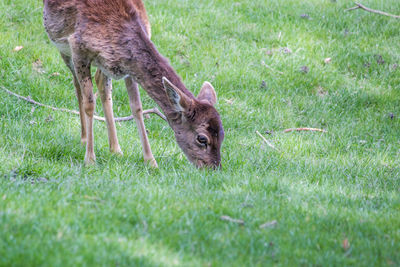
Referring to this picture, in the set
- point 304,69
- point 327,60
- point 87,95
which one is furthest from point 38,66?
point 327,60

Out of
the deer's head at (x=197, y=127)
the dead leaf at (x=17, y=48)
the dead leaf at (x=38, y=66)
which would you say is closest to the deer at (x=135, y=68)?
the deer's head at (x=197, y=127)

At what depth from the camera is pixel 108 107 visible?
7.13 m

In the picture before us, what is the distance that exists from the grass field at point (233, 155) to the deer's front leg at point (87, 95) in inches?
9.0

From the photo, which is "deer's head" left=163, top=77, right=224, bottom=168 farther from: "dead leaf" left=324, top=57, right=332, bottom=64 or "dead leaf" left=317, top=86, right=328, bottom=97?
"dead leaf" left=324, top=57, right=332, bottom=64

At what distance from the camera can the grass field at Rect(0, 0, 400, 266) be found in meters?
4.00

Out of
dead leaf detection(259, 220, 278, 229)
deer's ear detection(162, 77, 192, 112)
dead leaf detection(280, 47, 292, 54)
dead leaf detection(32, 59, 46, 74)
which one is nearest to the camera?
dead leaf detection(259, 220, 278, 229)

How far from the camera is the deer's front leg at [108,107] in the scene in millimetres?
6922

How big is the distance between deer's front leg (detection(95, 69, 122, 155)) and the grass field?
20 cm

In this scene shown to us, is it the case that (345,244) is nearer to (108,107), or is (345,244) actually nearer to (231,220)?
(231,220)

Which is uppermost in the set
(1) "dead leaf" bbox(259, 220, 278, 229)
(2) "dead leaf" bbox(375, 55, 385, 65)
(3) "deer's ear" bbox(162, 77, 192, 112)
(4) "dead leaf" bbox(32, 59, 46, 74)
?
(3) "deer's ear" bbox(162, 77, 192, 112)

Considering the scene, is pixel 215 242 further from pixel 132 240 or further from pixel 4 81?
pixel 4 81

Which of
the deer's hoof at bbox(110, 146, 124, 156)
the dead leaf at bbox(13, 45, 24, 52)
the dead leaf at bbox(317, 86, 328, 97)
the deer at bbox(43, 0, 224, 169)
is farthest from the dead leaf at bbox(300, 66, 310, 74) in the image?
the dead leaf at bbox(13, 45, 24, 52)

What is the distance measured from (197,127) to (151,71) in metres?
0.84

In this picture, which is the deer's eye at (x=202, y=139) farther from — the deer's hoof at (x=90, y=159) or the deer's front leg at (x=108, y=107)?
the deer's hoof at (x=90, y=159)
